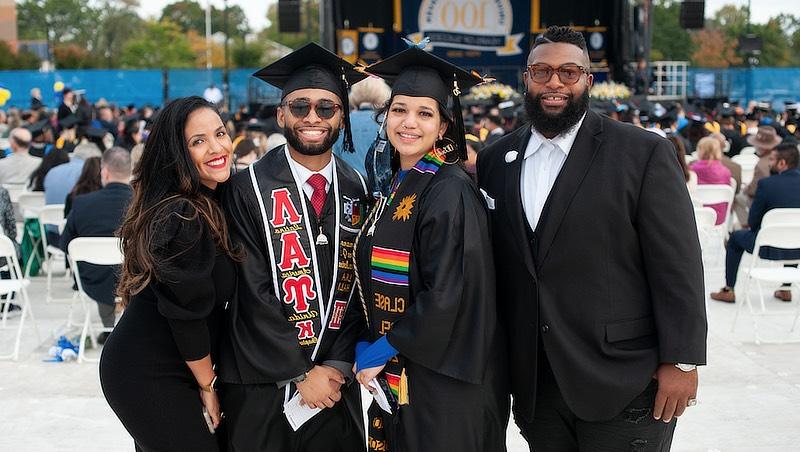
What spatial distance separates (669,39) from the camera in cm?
Result: 6038

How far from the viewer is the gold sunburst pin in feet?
9.04

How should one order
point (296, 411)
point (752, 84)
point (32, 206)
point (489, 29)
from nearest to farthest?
point (296, 411) < point (32, 206) < point (489, 29) < point (752, 84)

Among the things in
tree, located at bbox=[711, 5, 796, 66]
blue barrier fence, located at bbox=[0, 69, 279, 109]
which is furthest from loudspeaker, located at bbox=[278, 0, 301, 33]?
tree, located at bbox=[711, 5, 796, 66]

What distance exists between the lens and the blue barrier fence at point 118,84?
3034 cm

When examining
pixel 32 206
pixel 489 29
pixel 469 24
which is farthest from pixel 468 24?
pixel 32 206

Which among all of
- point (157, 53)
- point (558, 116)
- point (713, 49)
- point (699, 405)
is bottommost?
point (699, 405)

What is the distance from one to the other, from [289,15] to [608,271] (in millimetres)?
23471

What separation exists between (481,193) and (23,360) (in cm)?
434

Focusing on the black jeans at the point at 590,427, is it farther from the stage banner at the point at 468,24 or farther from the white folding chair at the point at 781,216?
the stage banner at the point at 468,24

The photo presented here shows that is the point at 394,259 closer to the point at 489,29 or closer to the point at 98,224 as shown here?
Answer: the point at 98,224

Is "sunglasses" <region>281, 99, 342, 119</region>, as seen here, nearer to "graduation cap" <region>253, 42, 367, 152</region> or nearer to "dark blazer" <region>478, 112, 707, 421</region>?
"graduation cap" <region>253, 42, 367, 152</region>

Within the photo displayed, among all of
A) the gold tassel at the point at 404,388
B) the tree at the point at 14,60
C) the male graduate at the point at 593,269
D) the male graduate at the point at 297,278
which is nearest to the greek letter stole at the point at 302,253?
the male graduate at the point at 297,278

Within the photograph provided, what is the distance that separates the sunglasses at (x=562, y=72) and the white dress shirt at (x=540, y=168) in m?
0.13

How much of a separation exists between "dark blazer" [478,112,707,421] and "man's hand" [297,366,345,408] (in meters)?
0.68
